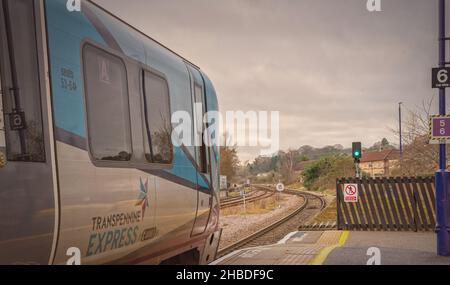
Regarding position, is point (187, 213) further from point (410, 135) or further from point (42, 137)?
point (410, 135)

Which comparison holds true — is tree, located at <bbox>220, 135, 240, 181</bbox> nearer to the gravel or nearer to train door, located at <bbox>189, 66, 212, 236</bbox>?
the gravel

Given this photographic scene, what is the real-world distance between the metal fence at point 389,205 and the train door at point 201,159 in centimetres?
732

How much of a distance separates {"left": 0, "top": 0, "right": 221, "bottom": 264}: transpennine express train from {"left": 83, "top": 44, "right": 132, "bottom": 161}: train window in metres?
0.01

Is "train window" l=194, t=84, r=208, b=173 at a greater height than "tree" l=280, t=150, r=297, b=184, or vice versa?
Result: "train window" l=194, t=84, r=208, b=173

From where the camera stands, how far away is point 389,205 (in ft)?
51.2

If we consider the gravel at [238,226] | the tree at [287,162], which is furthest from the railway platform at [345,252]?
the tree at [287,162]

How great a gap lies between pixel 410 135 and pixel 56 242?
24.4 m

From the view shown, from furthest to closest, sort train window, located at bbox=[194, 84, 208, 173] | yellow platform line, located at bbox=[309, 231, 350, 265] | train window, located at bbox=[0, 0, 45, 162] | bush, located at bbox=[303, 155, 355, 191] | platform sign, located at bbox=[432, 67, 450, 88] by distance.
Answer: bush, located at bbox=[303, 155, 355, 191]
platform sign, located at bbox=[432, 67, 450, 88]
train window, located at bbox=[194, 84, 208, 173]
yellow platform line, located at bbox=[309, 231, 350, 265]
train window, located at bbox=[0, 0, 45, 162]

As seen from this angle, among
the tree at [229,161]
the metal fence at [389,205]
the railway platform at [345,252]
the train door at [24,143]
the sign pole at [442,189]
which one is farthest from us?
the tree at [229,161]

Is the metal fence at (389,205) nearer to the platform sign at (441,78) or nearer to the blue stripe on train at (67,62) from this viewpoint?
the platform sign at (441,78)

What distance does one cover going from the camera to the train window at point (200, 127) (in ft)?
30.0

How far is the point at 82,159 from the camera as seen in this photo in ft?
17.0

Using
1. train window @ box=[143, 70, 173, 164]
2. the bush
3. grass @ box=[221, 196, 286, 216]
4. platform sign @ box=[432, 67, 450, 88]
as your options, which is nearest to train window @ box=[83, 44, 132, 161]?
train window @ box=[143, 70, 173, 164]

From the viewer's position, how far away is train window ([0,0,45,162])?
4.42m
